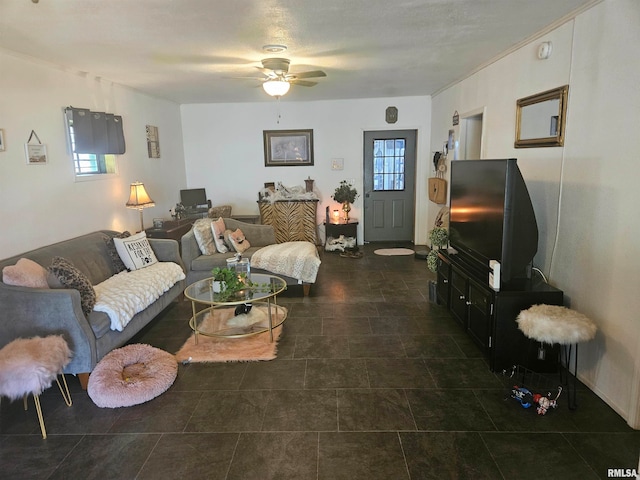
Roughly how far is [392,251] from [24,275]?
5.14m

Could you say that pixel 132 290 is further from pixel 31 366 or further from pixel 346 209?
pixel 346 209

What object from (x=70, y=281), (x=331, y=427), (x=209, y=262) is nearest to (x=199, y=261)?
(x=209, y=262)

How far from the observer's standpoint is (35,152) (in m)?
3.67

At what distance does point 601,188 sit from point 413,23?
1.70 m

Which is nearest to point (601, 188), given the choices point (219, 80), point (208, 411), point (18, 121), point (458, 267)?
point (458, 267)

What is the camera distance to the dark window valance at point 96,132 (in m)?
4.16

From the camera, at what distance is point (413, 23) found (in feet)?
9.77

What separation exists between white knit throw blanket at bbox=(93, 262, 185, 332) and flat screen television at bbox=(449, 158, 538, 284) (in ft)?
9.24

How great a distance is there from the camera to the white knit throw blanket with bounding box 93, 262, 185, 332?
313 cm

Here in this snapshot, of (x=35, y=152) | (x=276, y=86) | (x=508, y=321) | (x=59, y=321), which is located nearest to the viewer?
(x=59, y=321)

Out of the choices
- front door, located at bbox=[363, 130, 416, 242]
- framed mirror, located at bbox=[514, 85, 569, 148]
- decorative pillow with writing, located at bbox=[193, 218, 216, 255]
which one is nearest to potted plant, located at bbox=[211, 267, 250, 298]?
decorative pillow with writing, located at bbox=[193, 218, 216, 255]

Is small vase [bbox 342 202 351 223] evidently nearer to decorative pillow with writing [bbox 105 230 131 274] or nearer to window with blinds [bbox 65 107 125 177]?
window with blinds [bbox 65 107 125 177]

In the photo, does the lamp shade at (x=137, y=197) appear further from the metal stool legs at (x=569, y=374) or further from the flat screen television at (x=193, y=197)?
the metal stool legs at (x=569, y=374)

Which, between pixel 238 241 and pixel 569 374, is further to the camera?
pixel 238 241
